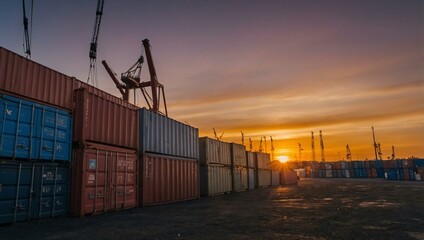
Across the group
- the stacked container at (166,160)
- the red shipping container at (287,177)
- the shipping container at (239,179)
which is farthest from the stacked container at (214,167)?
the red shipping container at (287,177)

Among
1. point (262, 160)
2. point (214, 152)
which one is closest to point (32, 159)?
point (214, 152)

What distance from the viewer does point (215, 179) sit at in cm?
2566

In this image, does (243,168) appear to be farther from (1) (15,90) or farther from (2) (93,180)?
(1) (15,90)

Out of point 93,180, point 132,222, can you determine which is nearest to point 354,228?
point 132,222

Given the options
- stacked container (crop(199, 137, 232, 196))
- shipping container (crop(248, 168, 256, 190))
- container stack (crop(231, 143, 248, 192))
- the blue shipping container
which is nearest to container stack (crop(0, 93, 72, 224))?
the blue shipping container

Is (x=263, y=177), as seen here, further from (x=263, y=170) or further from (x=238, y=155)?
(x=238, y=155)

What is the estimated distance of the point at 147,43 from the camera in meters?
33.2

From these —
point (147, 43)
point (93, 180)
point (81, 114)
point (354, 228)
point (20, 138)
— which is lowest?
point (354, 228)

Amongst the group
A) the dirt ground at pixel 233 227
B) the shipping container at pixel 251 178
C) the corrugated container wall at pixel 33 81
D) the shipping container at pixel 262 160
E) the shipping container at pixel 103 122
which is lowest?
the dirt ground at pixel 233 227

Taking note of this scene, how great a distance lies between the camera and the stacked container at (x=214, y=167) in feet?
79.6

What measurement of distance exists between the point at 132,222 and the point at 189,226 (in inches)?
94.3

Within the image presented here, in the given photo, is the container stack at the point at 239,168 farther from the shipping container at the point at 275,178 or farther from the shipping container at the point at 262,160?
the shipping container at the point at 275,178

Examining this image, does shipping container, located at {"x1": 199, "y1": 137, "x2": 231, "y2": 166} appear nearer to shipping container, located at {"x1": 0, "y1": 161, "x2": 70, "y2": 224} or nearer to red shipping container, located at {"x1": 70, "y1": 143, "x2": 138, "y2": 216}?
red shipping container, located at {"x1": 70, "y1": 143, "x2": 138, "y2": 216}

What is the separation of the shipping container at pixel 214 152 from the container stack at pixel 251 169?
21.1 ft
